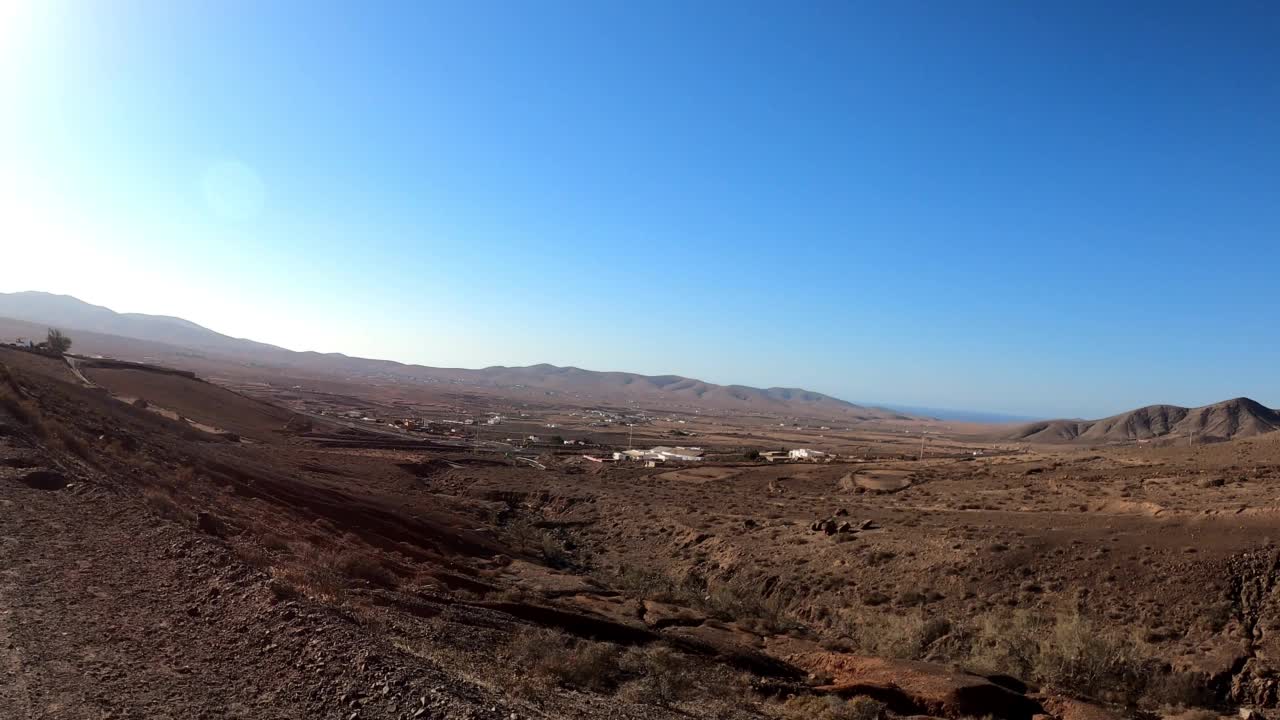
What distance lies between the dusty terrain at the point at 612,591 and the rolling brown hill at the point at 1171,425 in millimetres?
71870

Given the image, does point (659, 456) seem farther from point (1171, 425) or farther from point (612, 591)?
point (1171, 425)

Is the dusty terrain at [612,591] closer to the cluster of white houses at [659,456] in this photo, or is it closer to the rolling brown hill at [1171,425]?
the cluster of white houses at [659,456]

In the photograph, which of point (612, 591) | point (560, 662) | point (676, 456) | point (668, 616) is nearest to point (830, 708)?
point (560, 662)

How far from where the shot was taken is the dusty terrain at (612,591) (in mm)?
7914

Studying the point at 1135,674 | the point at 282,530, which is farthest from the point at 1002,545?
the point at 282,530

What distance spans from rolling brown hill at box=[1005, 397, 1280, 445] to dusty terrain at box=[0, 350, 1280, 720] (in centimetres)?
7187

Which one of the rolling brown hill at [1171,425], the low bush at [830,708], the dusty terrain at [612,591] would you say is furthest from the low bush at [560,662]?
the rolling brown hill at [1171,425]

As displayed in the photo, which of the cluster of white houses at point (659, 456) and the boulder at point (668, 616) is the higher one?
the boulder at point (668, 616)

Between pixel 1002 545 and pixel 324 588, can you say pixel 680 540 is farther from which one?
pixel 324 588

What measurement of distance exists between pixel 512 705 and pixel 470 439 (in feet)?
267

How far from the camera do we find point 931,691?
11.7 metres

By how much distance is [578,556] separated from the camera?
98.2 ft

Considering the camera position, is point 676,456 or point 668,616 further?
point 676,456

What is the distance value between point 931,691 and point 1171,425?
128945mm
